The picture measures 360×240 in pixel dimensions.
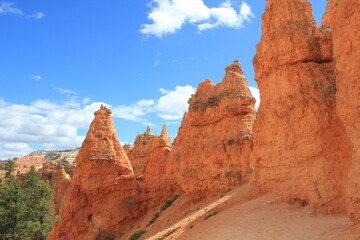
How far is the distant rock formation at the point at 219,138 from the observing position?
1852cm

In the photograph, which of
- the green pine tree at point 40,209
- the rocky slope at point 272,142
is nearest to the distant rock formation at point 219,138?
the rocky slope at point 272,142

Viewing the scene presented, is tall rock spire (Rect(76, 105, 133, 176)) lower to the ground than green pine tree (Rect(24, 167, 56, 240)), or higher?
A: higher

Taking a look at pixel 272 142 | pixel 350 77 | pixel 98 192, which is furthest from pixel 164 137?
pixel 350 77

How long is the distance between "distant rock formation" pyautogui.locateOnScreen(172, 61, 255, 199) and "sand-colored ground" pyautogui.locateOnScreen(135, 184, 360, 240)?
4883mm

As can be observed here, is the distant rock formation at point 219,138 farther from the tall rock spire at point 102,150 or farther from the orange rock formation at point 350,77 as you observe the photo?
the orange rock formation at point 350,77

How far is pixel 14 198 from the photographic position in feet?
69.0

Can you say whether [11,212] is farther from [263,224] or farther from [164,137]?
[263,224]

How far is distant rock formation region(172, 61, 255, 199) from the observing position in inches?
729

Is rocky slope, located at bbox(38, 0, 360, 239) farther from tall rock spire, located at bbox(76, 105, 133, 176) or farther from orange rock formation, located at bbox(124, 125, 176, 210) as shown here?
orange rock formation, located at bbox(124, 125, 176, 210)

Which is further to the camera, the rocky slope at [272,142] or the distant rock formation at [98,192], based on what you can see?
the distant rock formation at [98,192]

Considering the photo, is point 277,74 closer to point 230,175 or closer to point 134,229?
point 230,175

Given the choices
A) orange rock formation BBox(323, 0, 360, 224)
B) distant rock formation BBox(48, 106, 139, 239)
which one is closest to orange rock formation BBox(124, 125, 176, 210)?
distant rock formation BBox(48, 106, 139, 239)

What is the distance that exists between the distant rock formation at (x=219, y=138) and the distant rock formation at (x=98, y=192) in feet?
19.8

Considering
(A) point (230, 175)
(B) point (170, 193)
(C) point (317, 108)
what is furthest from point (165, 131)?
(C) point (317, 108)
